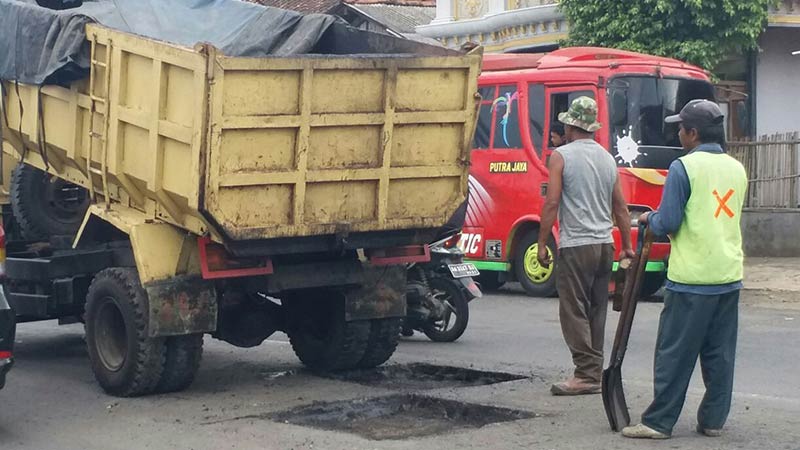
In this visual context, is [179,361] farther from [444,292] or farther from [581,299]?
[444,292]

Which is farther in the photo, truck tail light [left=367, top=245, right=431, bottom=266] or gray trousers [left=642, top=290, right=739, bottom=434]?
truck tail light [left=367, top=245, right=431, bottom=266]

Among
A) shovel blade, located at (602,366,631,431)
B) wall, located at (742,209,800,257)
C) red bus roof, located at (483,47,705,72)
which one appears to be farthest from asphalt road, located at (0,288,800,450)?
wall, located at (742,209,800,257)

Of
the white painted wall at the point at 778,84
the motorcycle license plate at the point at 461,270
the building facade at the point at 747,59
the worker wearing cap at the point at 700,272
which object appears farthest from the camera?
the white painted wall at the point at 778,84

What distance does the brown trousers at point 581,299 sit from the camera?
884 centimetres

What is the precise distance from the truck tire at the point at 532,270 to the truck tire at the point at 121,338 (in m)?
7.96

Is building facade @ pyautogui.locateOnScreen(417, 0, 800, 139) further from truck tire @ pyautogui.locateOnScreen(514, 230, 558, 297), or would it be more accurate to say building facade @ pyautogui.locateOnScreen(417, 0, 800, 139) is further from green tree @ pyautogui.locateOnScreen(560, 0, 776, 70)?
truck tire @ pyautogui.locateOnScreen(514, 230, 558, 297)

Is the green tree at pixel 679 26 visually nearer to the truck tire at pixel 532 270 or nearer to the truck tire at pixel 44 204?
the truck tire at pixel 532 270

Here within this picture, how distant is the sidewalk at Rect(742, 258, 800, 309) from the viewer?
1590cm

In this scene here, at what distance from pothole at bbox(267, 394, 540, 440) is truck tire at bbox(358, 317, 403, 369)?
1.11 m

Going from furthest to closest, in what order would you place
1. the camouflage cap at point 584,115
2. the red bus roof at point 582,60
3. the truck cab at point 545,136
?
the red bus roof at point 582,60, the truck cab at point 545,136, the camouflage cap at point 584,115

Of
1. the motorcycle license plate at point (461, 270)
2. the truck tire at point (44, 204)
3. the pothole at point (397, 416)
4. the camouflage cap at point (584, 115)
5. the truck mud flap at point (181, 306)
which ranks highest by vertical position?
the camouflage cap at point (584, 115)

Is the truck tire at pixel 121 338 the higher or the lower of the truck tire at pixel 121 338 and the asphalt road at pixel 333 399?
the higher

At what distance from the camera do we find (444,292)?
12.1 meters

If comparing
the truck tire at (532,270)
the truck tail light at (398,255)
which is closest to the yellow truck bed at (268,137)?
the truck tail light at (398,255)
